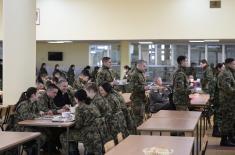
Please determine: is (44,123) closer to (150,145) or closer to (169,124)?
(169,124)

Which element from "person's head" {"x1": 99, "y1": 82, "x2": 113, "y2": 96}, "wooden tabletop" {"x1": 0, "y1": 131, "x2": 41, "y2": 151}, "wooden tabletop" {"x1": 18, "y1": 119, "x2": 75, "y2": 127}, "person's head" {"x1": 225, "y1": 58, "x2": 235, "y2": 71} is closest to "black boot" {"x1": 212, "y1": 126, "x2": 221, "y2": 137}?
"person's head" {"x1": 225, "y1": 58, "x2": 235, "y2": 71}

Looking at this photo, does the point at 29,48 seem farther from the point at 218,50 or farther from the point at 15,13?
the point at 218,50

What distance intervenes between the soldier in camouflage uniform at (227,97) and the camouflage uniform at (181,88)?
26.3 inches

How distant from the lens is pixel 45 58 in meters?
19.0

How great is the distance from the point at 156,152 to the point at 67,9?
11.3 m

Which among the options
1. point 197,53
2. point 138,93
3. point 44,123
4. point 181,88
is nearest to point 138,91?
point 138,93

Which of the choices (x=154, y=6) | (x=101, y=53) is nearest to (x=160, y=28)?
(x=154, y=6)

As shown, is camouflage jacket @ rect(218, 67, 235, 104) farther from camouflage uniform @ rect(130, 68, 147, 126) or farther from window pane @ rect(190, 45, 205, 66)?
window pane @ rect(190, 45, 205, 66)

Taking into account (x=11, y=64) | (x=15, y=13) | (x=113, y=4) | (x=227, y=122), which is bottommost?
(x=227, y=122)

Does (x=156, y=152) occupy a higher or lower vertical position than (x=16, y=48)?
lower

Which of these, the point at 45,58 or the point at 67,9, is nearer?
the point at 67,9

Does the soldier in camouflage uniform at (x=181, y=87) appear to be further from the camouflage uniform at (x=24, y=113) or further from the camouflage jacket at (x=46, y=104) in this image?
the camouflage uniform at (x=24, y=113)

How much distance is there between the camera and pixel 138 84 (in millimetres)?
9578

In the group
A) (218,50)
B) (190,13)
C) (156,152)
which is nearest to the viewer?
(156,152)
